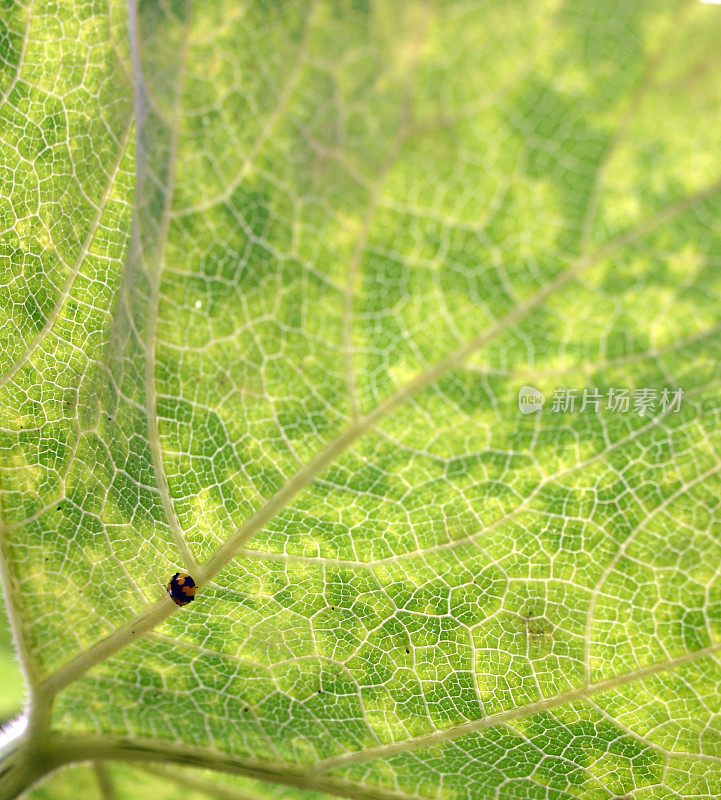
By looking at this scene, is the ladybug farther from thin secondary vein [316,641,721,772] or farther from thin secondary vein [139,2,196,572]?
thin secondary vein [316,641,721,772]

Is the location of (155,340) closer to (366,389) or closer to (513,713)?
(366,389)

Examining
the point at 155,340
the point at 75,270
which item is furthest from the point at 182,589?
the point at 75,270

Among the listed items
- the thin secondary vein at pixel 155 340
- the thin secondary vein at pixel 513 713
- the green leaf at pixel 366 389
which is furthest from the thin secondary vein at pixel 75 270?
the thin secondary vein at pixel 513 713

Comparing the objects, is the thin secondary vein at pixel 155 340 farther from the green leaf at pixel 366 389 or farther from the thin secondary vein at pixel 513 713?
the thin secondary vein at pixel 513 713

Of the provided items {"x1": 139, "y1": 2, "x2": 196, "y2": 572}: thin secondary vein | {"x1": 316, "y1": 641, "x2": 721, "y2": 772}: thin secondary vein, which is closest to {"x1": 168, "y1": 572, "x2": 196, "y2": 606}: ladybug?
{"x1": 139, "y1": 2, "x2": 196, "y2": 572}: thin secondary vein

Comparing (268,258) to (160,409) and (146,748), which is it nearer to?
(160,409)

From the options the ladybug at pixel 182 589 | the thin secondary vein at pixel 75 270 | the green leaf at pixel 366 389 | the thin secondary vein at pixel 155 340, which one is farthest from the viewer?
the ladybug at pixel 182 589

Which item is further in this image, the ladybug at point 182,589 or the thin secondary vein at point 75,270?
the ladybug at point 182,589
